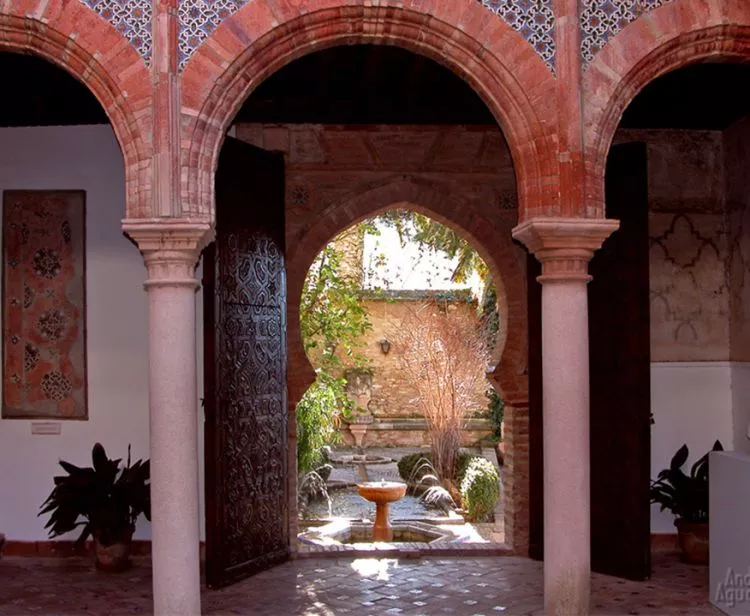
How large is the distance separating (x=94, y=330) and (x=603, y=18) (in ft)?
16.2

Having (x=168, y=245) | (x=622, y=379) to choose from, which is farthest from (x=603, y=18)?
(x=168, y=245)

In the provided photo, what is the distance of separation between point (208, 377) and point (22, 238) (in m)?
2.49

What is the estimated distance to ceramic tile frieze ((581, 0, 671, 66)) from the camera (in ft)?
17.4

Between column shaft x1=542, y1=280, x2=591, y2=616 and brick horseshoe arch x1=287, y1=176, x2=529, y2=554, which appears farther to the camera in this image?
brick horseshoe arch x1=287, y1=176, x2=529, y2=554

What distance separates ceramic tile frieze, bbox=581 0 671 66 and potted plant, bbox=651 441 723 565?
3.82m

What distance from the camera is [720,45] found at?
17.7 ft

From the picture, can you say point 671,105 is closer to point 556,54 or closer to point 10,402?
point 556,54

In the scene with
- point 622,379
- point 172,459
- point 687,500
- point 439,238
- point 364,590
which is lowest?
point 364,590

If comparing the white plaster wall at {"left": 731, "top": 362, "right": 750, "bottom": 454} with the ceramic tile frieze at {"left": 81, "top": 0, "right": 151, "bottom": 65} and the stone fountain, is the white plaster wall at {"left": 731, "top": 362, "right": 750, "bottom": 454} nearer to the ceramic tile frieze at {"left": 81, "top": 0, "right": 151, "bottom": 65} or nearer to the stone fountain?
the stone fountain

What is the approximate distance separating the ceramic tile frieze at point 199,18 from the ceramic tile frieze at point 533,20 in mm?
1534

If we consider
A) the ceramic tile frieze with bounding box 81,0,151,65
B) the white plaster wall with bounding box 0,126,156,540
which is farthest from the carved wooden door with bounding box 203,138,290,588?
the ceramic tile frieze with bounding box 81,0,151,65

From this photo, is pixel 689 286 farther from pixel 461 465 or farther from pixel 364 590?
pixel 461 465

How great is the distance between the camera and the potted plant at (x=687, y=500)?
23.8 ft

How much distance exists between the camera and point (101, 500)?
278 inches
